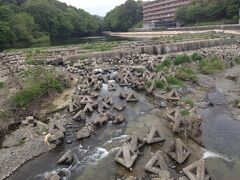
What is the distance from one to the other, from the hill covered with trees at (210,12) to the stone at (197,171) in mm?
82712

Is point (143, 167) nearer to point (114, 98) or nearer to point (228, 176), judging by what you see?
point (228, 176)

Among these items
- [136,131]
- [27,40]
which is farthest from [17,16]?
[136,131]

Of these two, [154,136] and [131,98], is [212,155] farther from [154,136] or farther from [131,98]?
[131,98]

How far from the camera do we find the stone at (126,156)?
17.1 meters

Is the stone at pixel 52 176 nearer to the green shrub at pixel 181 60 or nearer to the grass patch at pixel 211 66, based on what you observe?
the grass patch at pixel 211 66

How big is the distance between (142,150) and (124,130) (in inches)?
149

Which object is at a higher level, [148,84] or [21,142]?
[148,84]

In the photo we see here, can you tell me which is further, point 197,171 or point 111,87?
point 111,87

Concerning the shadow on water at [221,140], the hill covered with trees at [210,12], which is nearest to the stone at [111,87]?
the shadow on water at [221,140]

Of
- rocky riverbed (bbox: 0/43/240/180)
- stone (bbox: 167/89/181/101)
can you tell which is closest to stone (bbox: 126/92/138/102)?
rocky riverbed (bbox: 0/43/240/180)

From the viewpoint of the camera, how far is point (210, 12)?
100000 millimetres

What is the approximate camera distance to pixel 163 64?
42.7 meters

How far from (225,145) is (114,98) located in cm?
1422

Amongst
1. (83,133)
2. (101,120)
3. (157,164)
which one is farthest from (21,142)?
(157,164)
